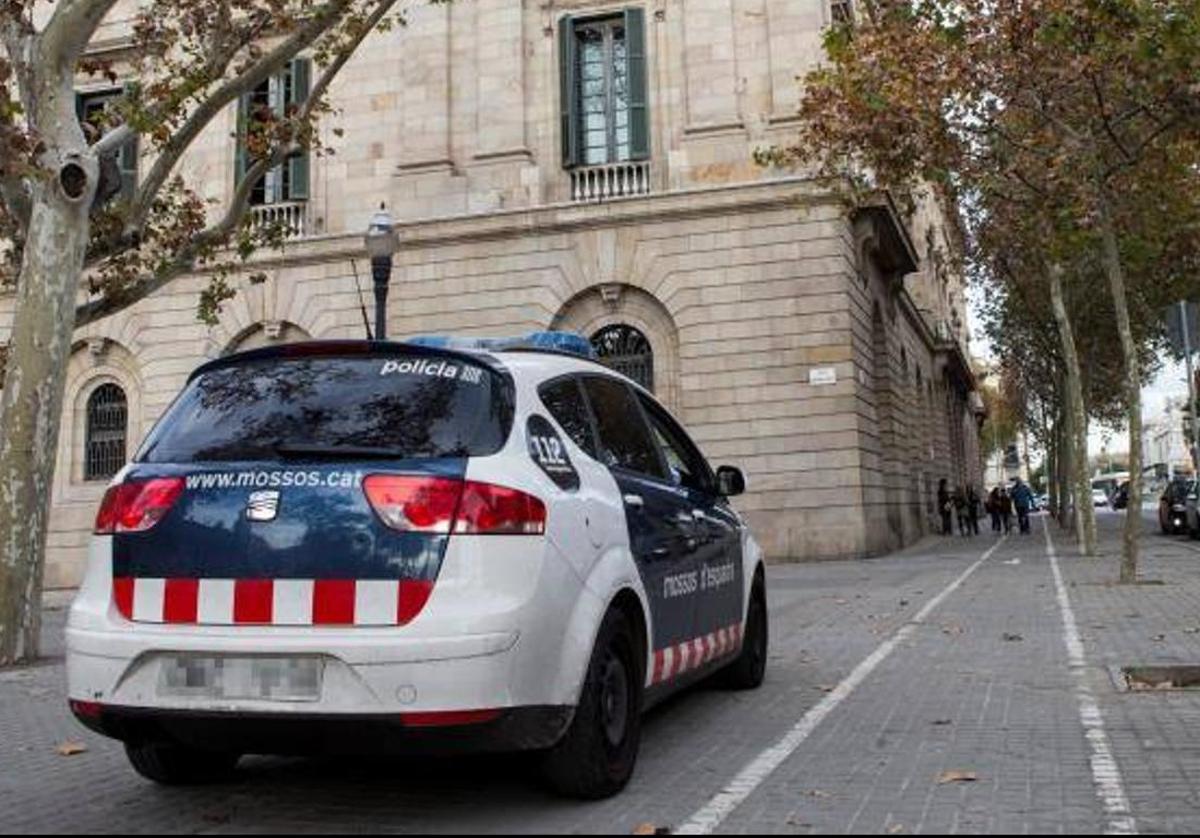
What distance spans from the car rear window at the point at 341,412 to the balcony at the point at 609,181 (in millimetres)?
19082

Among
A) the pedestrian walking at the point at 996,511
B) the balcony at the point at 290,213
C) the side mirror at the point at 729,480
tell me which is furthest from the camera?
the pedestrian walking at the point at 996,511

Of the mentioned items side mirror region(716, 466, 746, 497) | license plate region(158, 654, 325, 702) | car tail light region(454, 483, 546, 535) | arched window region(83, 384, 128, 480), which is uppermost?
arched window region(83, 384, 128, 480)

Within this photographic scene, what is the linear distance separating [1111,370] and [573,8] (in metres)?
25.3

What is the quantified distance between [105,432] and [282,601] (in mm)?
24497

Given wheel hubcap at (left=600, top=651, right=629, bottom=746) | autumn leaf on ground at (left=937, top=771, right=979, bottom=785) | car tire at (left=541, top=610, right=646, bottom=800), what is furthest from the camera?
autumn leaf on ground at (left=937, top=771, right=979, bottom=785)

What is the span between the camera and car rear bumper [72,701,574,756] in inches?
157

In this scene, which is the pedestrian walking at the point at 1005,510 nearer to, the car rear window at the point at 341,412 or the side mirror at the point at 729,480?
the side mirror at the point at 729,480

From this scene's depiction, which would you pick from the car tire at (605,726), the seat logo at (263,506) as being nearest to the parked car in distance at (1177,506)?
the car tire at (605,726)

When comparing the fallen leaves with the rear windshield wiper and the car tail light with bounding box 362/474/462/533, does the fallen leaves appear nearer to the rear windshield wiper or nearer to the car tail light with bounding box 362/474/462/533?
the rear windshield wiper

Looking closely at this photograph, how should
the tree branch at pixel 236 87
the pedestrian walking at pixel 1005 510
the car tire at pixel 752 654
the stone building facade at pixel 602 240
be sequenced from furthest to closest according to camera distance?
the pedestrian walking at pixel 1005 510 → the stone building facade at pixel 602 240 → the tree branch at pixel 236 87 → the car tire at pixel 752 654

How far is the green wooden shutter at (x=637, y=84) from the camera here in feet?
77.1

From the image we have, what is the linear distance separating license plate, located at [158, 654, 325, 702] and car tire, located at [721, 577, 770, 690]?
367 cm

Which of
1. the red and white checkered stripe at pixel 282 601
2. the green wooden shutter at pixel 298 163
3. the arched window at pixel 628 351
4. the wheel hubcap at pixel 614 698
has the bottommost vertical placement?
the wheel hubcap at pixel 614 698

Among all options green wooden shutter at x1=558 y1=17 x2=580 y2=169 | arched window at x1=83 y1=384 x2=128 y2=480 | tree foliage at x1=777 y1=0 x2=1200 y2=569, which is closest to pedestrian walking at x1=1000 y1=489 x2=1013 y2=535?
green wooden shutter at x1=558 y1=17 x2=580 y2=169
